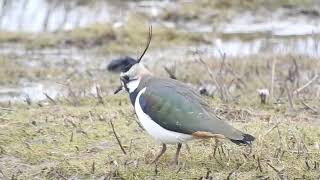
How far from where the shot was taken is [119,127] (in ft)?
21.6

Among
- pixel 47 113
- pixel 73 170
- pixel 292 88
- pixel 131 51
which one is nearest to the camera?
pixel 73 170

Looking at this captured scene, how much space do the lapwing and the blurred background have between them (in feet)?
9.24

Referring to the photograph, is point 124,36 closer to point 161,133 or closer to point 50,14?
point 50,14

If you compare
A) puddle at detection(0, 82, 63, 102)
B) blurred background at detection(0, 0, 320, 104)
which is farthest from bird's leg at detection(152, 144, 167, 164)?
puddle at detection(0, 82, 63, 102)

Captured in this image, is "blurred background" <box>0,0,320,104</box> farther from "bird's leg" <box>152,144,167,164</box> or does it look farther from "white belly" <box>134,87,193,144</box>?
"white belly" <box>134,87,193,144</box>

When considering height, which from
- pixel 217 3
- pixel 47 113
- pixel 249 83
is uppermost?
pixel 47 113

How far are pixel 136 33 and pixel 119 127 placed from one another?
5.99 metres

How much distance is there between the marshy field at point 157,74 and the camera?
5566 millimetres

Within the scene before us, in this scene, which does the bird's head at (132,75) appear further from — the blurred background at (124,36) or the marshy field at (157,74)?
the blurred background at (124,36)

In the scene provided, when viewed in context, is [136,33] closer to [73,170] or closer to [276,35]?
[276,35]

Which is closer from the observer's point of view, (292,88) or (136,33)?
(292,88)

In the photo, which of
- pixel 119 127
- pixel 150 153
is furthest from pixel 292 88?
pixel 150 153

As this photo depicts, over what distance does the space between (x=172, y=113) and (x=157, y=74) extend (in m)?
4.69

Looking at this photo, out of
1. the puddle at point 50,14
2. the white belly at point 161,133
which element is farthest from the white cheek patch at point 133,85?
the puddle at point 50,14
